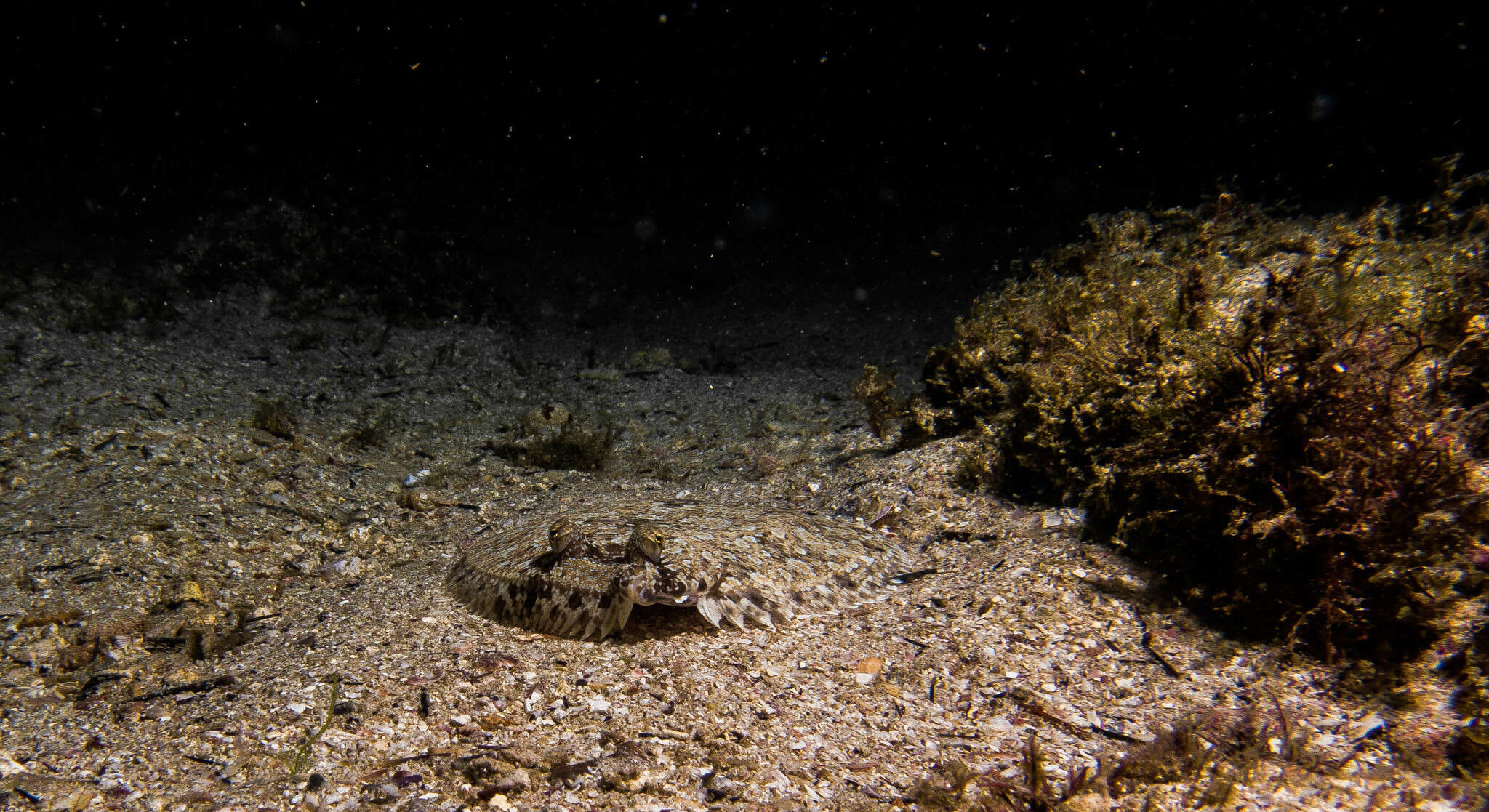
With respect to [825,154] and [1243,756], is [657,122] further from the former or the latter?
[1243,756]

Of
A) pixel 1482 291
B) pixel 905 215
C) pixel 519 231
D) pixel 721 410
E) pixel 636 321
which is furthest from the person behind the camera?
pixel 905 215

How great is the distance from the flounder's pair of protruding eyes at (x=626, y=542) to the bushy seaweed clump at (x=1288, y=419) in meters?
2.51

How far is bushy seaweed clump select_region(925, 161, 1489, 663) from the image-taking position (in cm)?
234

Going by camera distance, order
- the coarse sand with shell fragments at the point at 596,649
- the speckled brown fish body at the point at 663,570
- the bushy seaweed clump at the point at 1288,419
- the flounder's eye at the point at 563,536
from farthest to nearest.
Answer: the flounder's eye at the point at 563,536 < the speckled brown fish body at the point at 663,570 < the bushy seaweed clump at the point at 1288,419 < the coarse sand with shell fragments at the point at 596,649

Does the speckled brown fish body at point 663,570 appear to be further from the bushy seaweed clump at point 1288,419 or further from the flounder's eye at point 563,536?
the bushy seaweed clump at point 1288,419

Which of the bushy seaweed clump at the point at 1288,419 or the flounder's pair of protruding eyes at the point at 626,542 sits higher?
the bushy seaweed clump at the point at 1288,419

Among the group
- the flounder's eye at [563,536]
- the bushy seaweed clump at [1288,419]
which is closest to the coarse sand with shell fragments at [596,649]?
the flounder's eye at [563,536]

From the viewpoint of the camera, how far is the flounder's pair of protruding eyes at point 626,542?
2914 mm

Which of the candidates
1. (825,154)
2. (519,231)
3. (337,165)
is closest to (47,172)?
(337,165)

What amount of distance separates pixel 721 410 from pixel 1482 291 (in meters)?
5.47

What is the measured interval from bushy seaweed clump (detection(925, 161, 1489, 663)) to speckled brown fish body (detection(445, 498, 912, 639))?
138cm

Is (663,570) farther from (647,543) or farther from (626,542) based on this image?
(626,542)

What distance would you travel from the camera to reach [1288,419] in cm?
265

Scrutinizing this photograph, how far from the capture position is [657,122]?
97.7ft
